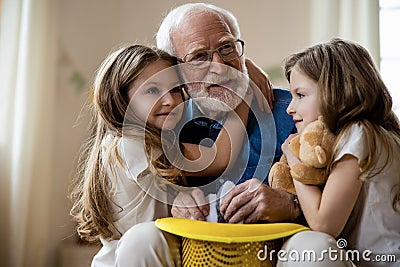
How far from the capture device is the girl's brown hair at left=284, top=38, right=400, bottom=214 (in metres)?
1.47

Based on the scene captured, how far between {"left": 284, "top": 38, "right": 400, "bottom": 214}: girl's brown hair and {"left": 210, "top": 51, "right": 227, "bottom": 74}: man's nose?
11.6 inches

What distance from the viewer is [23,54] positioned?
274 centimetres

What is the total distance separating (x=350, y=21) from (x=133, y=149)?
1883mm

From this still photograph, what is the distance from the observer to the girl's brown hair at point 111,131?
5.36ft

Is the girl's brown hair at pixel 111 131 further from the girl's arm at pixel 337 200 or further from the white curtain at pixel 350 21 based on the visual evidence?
the white curtain at pixel 350 21

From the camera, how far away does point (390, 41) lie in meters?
3.34

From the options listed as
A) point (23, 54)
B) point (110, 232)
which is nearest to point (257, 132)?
point (110, 232)

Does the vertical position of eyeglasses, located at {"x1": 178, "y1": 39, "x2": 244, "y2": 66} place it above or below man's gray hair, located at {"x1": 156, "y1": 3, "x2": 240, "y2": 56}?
below

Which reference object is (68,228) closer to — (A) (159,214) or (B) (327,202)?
(A) (159,214)

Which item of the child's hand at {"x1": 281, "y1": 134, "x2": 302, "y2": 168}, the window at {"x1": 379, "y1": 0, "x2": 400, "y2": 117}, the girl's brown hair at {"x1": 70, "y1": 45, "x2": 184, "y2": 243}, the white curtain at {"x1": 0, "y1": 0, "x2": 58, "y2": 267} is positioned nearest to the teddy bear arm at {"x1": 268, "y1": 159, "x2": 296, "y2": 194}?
the child's hand at {"x1": 281, "y1": 134, "x2": 302, "y2": 168}

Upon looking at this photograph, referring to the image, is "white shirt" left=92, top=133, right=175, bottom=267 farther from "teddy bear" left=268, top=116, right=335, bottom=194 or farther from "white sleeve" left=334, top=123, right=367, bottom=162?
"white sleeve" left=334, top=123, right=367, bottom=162

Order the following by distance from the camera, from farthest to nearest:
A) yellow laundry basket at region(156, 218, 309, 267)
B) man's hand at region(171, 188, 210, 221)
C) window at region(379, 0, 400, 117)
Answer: window at region(379, 0, 400, 117), man's hand at region(171, 188, 210, 221), yellow laundry basket at region(156, 218, 309, 267)

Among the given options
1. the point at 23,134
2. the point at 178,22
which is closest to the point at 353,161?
the point at 178,22

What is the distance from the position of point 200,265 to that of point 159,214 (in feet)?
1.10
